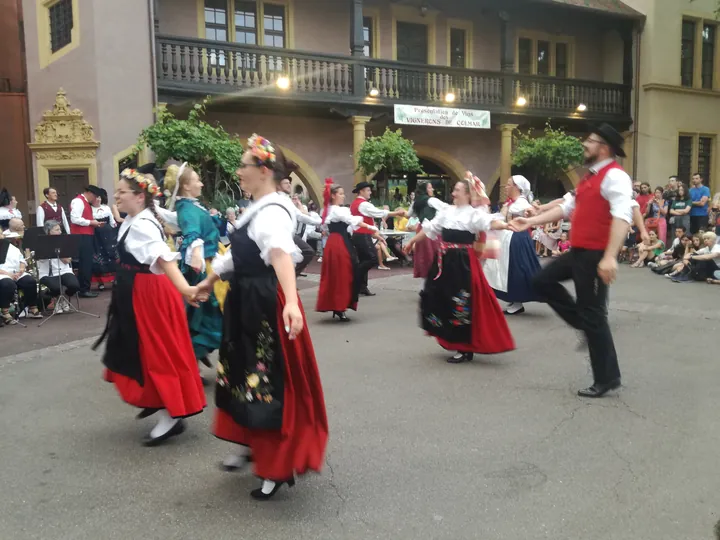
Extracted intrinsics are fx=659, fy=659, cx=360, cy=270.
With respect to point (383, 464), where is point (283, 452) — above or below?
above

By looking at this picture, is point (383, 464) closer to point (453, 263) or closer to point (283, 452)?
point (283, 452)

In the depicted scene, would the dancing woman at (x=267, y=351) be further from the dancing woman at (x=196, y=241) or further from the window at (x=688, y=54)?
the window at (x=688, y=54)

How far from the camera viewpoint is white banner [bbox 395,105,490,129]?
17703mm

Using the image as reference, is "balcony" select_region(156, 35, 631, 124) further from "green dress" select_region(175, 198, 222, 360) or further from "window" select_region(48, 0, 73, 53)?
"green dress" select_region(175, 198, 222, 360)

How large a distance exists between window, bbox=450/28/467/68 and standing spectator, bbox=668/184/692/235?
8609 mm

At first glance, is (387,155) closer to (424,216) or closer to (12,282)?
(424,216)

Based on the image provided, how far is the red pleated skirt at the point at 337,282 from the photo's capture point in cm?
802

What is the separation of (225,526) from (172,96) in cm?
1413

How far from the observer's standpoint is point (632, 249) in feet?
48.3

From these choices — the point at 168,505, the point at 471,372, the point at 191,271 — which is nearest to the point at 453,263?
the point at 471,372

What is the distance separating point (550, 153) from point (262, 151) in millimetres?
15858

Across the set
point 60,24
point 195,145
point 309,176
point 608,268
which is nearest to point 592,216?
point 608,268

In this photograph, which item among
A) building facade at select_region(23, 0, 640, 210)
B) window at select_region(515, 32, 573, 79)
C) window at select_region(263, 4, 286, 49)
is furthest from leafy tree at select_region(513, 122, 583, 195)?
window at select_region(263, 4, 286, 49)

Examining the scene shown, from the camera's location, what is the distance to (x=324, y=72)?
682 inches
